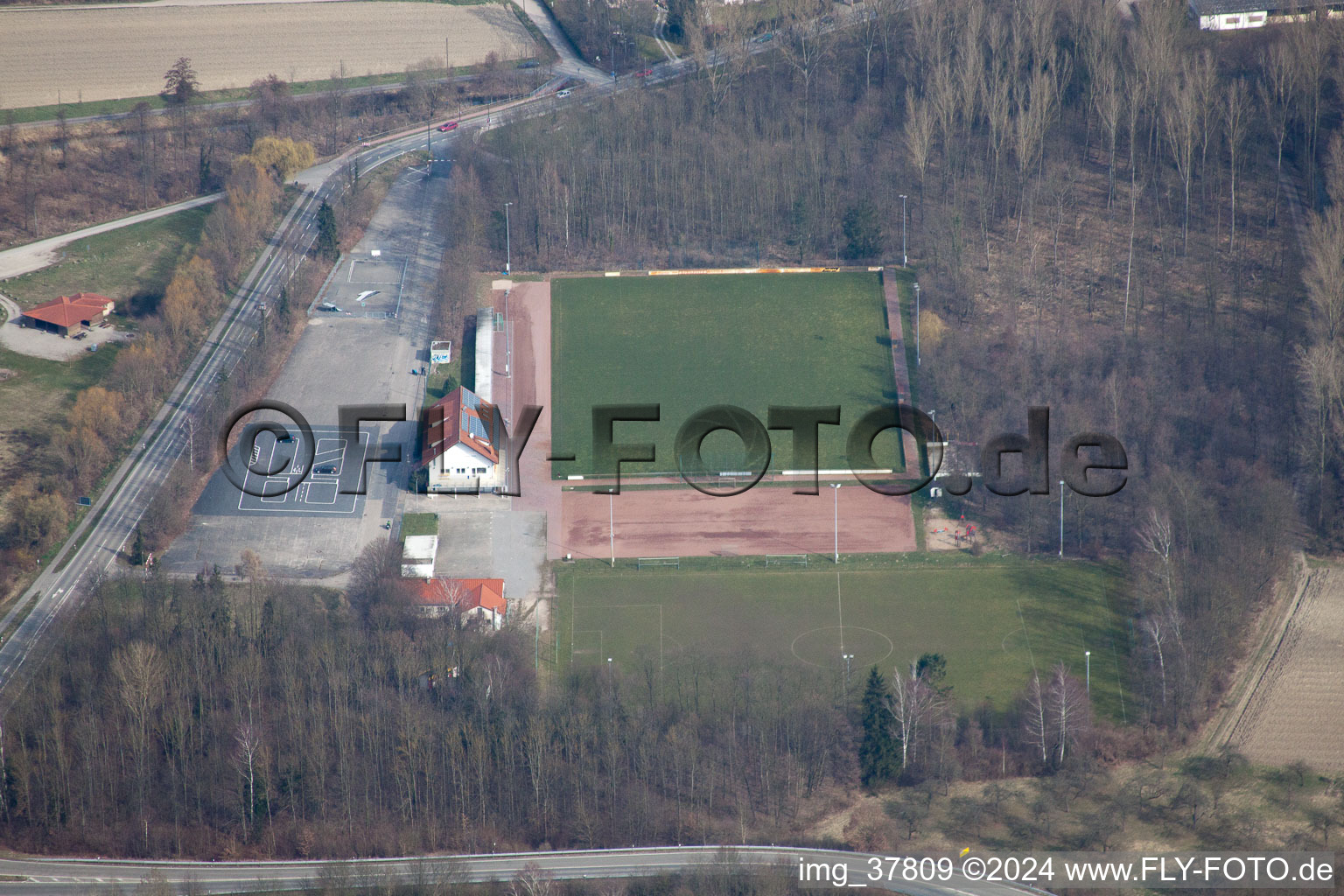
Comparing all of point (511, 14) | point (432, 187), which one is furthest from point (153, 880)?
point (511, 14)

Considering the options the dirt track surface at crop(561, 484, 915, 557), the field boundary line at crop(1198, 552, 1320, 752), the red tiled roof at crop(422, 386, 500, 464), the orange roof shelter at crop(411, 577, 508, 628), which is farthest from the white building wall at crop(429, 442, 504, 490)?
the field boundary line at crop(1198, 552, 1320, 752)

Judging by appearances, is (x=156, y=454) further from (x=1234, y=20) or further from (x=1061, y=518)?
(x=1234, y=20)

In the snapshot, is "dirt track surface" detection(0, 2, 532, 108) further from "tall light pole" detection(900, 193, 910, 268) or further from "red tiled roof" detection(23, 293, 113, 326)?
"tall light pole" detection(900, 193, 910, 268)

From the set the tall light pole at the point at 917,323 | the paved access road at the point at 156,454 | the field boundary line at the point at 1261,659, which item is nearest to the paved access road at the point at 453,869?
the paved access road at the point at 156,454

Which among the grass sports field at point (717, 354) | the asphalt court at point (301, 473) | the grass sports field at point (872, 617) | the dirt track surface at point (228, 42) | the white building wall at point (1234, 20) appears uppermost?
the dirt track surface at point (228, 42)

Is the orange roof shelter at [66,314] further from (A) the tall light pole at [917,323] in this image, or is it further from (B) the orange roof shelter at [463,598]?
(A) the tall light pole at [917,323]
